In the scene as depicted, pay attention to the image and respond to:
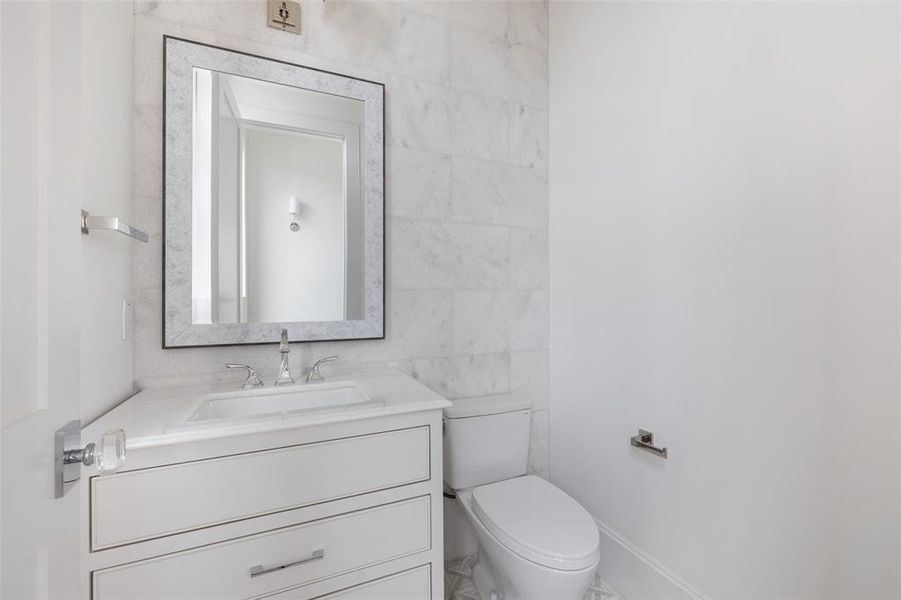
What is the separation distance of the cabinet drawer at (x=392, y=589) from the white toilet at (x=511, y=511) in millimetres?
261

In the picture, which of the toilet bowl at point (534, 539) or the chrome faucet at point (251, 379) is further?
the chrome faucet at point (251, 379)

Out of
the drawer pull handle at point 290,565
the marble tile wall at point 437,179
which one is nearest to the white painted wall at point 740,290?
the marble tile wall at point 437,179

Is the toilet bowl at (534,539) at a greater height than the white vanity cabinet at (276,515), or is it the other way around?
the white vanity cabinet at (276,515)

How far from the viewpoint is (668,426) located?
1430 millimetres

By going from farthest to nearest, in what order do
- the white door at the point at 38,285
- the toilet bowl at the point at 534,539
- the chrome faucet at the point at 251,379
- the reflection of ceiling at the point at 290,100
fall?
the reflection of ceiling at the point at 290,100 < the chrome faucet at the point at 251,379 < the toilet bowl at the point at 534,539 < the white door at the point at 38,285

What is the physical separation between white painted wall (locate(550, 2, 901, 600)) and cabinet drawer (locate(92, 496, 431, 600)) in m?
0.91

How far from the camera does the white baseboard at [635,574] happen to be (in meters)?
1.39

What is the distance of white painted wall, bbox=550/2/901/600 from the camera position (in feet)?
3.14

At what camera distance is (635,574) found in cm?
154

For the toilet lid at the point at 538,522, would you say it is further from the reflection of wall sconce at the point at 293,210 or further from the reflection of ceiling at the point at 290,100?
the reflection of ceiling at the point at 290,100

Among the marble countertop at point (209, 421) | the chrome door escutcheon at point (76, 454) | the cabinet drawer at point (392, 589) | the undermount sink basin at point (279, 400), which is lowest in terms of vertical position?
the cabinet drawer at point (392, 589)

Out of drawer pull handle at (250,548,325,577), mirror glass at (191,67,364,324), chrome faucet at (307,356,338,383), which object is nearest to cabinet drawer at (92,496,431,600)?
drawer pull handle at (250,548,325,577)

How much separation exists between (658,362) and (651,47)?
3.81 feet

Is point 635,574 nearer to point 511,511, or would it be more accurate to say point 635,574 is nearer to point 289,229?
point 511,511
